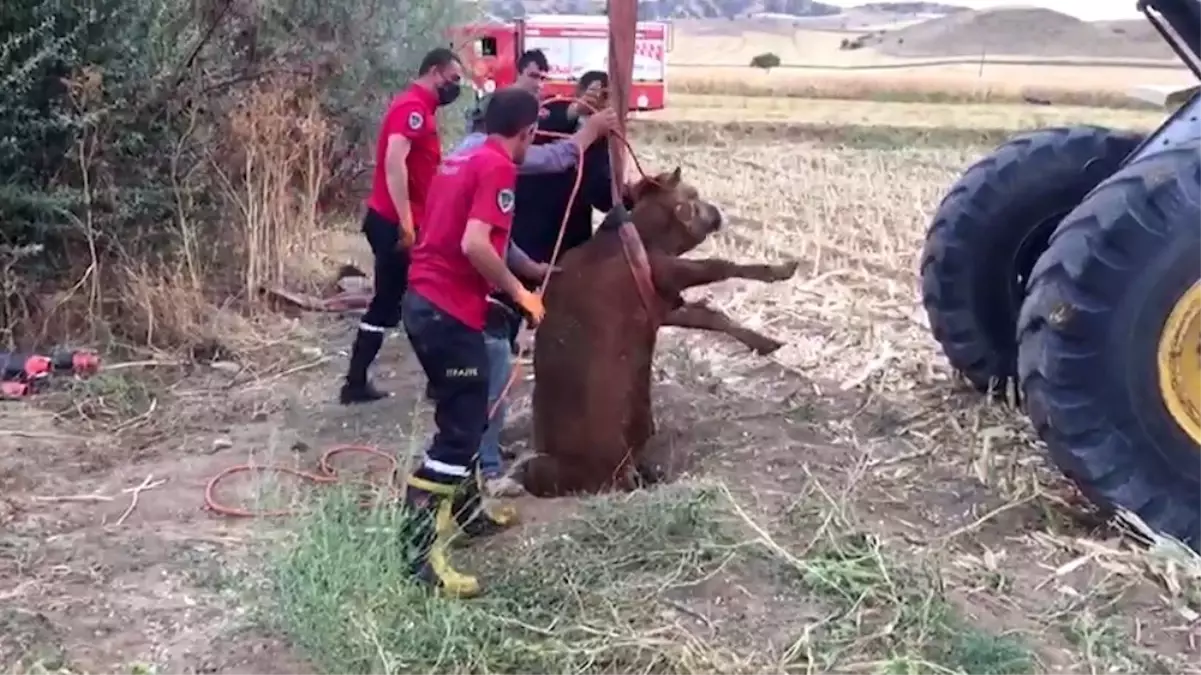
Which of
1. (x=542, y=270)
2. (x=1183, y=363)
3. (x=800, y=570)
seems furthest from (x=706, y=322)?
(x=1183, y=363)

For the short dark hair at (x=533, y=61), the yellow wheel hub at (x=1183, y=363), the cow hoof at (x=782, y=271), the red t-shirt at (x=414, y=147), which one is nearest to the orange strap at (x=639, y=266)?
the cow hoof at (x=782, y=271)

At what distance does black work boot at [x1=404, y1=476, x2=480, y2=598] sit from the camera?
4879mm

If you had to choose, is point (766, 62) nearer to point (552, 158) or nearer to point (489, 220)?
point (552, 158)

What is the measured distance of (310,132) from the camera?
10.7 meters

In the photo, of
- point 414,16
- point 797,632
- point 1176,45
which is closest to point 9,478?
point 797,632

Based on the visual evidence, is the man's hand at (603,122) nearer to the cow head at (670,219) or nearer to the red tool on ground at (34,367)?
the cow head at (670,219)

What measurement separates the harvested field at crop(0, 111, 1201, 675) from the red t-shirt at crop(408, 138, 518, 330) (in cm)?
79

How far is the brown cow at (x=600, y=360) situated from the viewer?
6004mm

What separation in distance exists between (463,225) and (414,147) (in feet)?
8.60

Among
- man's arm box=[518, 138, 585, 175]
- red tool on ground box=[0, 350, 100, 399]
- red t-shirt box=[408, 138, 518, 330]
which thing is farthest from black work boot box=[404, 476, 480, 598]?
red tool on ground box=[0, 350, 100, 399]

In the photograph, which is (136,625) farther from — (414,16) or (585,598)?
(414,16)

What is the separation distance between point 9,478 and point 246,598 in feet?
6.68

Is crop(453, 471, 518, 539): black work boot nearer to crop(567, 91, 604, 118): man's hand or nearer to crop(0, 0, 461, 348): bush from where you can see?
crop(567, 91, 604, 118): man's hand

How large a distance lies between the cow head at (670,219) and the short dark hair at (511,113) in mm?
1141
